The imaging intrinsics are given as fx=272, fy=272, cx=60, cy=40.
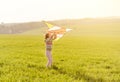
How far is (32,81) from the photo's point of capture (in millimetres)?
10203

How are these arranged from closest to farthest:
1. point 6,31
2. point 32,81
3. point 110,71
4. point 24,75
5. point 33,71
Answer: point 32,81 → point 24,75 → point 33,71 → point 110,71 → point 6,31

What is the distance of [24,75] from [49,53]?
102 inches

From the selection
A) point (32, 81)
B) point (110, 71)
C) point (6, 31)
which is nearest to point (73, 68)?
point (110, 71)

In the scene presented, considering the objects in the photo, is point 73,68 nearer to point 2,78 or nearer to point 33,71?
point 33,71

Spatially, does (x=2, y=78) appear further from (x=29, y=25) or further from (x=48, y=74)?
(x=29, y=25)

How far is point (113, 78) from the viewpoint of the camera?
11266 mm

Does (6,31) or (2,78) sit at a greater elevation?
(2,78)

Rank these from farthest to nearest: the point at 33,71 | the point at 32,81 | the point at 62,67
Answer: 1. the point at 62,67
2. the point at 33,71
3. the point at 32,81

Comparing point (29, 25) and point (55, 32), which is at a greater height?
point (55, 32)

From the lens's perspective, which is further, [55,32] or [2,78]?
[55,32]

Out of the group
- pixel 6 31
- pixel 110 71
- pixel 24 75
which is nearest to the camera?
pixel 24 75

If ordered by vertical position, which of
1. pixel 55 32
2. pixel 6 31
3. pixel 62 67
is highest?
pixel 55 32

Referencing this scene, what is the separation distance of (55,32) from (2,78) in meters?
3.86

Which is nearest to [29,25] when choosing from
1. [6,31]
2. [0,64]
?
[6,31]
